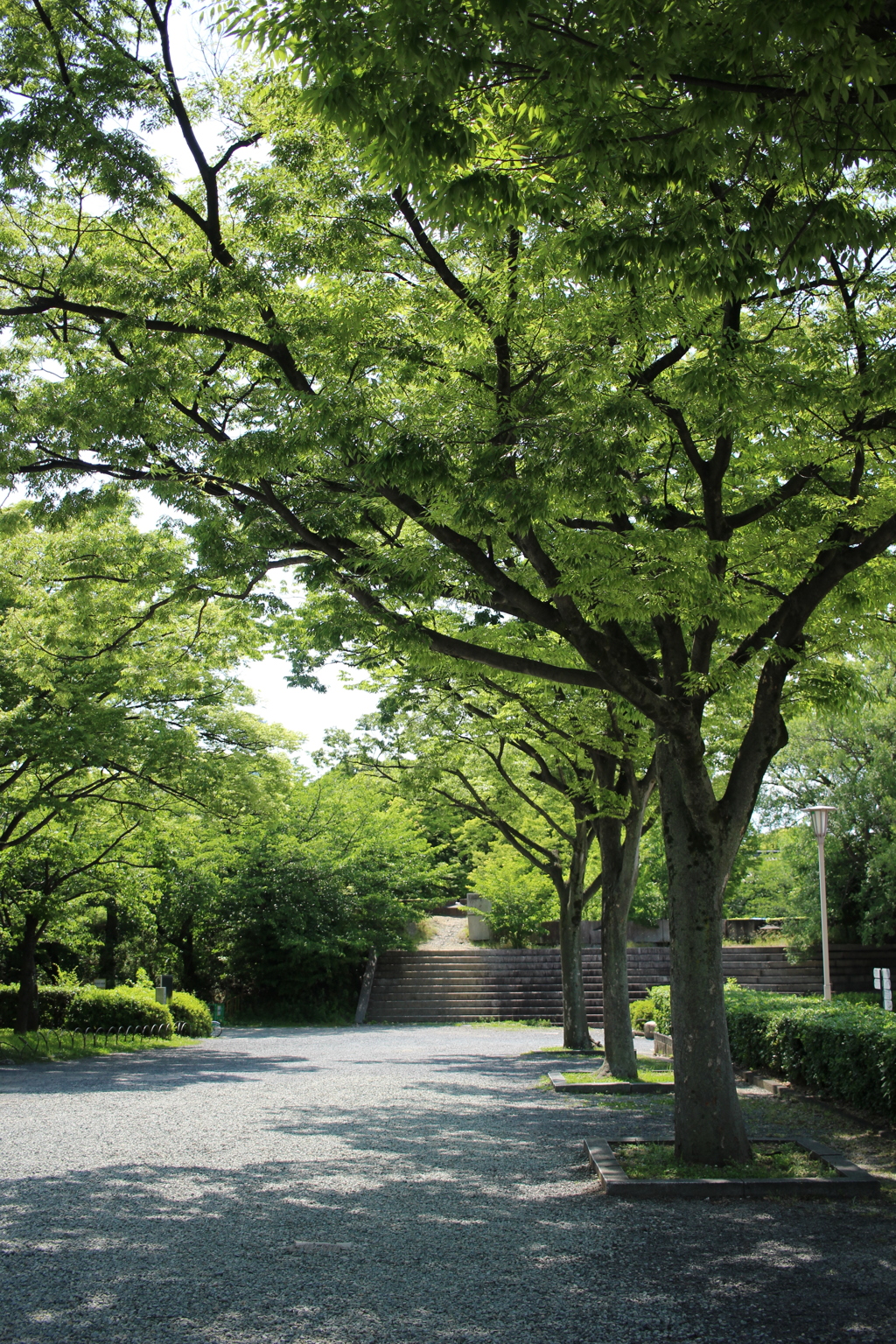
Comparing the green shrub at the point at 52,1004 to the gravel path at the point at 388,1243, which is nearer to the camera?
the gravel path at the point at 388,1243

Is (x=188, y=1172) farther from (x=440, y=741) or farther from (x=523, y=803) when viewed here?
(x=523, y=803)

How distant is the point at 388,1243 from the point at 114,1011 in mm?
16838

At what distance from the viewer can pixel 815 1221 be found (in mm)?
5570

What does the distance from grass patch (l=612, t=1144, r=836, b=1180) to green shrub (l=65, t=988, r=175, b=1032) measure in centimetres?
1537

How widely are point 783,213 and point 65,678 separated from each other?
1257 cm

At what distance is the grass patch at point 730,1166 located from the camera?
21.3 ft

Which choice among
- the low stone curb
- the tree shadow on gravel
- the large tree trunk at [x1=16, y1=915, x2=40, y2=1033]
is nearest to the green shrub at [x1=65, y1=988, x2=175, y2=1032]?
the large tree trunk at [x1=16, y1=915, x2=40, y2=1033]

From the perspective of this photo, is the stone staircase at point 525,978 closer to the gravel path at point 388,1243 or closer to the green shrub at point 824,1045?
the green shrub at point 824,1045

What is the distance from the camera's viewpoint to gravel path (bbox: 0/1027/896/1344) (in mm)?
3980

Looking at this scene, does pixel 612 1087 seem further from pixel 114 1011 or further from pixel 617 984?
pixel 114 1011

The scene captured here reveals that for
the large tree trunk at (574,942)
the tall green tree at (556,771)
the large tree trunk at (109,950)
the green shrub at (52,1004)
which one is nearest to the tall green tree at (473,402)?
the tall green tree at (556,771)

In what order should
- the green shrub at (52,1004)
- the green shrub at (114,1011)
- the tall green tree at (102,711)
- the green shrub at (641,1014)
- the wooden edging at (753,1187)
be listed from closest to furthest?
the wooden edging at (753,1187) < the tall green tree at (102,711) < the green shrub at (52,1004) < the green shrub at (114,1011) < the green shrub at (641,1014)

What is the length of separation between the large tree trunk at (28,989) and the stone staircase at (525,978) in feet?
31.2

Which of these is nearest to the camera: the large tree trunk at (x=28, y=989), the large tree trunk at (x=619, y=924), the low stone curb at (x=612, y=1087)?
the low stone curb at (x=612, y=1087)
